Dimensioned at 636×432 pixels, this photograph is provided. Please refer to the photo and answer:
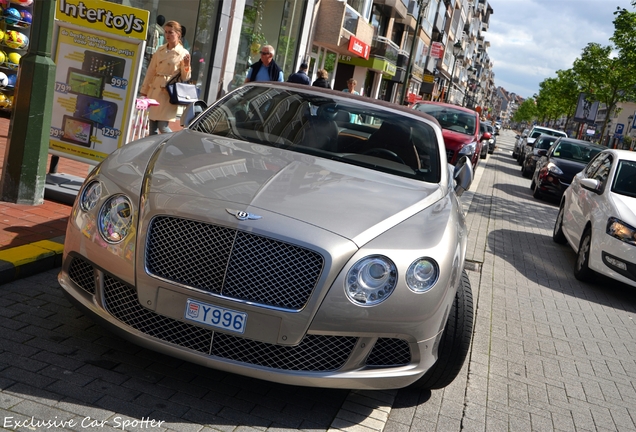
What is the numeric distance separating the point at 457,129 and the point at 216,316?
1423cm

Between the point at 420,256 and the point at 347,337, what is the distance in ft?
1.67

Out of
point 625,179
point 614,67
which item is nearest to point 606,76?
point 614,67

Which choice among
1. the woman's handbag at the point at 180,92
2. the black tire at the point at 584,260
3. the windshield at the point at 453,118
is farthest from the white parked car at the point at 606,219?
the windshield at the point at 453,118

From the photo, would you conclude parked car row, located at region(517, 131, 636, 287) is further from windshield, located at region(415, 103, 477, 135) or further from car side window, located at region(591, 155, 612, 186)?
windshield, located at region(415, 103, 477, 135)

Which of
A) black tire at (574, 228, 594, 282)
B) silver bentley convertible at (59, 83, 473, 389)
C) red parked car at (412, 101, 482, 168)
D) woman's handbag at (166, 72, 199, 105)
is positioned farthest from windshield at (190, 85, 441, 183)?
red parked car at (412, 101, 482, 168)

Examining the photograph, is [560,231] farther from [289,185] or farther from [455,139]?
[289,185]

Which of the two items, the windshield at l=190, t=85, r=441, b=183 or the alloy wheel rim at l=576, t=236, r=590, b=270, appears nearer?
the windshield at l=190, t=85, r=441, b=183

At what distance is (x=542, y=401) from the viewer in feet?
14.5

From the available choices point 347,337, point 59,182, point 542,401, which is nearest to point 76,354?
point 347,337

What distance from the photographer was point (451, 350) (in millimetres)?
3988

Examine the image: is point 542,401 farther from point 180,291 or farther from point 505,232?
point 505,232

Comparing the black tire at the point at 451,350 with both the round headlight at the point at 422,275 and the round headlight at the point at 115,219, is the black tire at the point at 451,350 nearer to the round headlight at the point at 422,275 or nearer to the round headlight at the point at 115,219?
the round headlight at the point at 422,275

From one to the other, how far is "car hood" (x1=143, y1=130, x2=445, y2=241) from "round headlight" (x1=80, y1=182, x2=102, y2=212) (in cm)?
29

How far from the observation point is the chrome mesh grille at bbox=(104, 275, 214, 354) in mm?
3490
